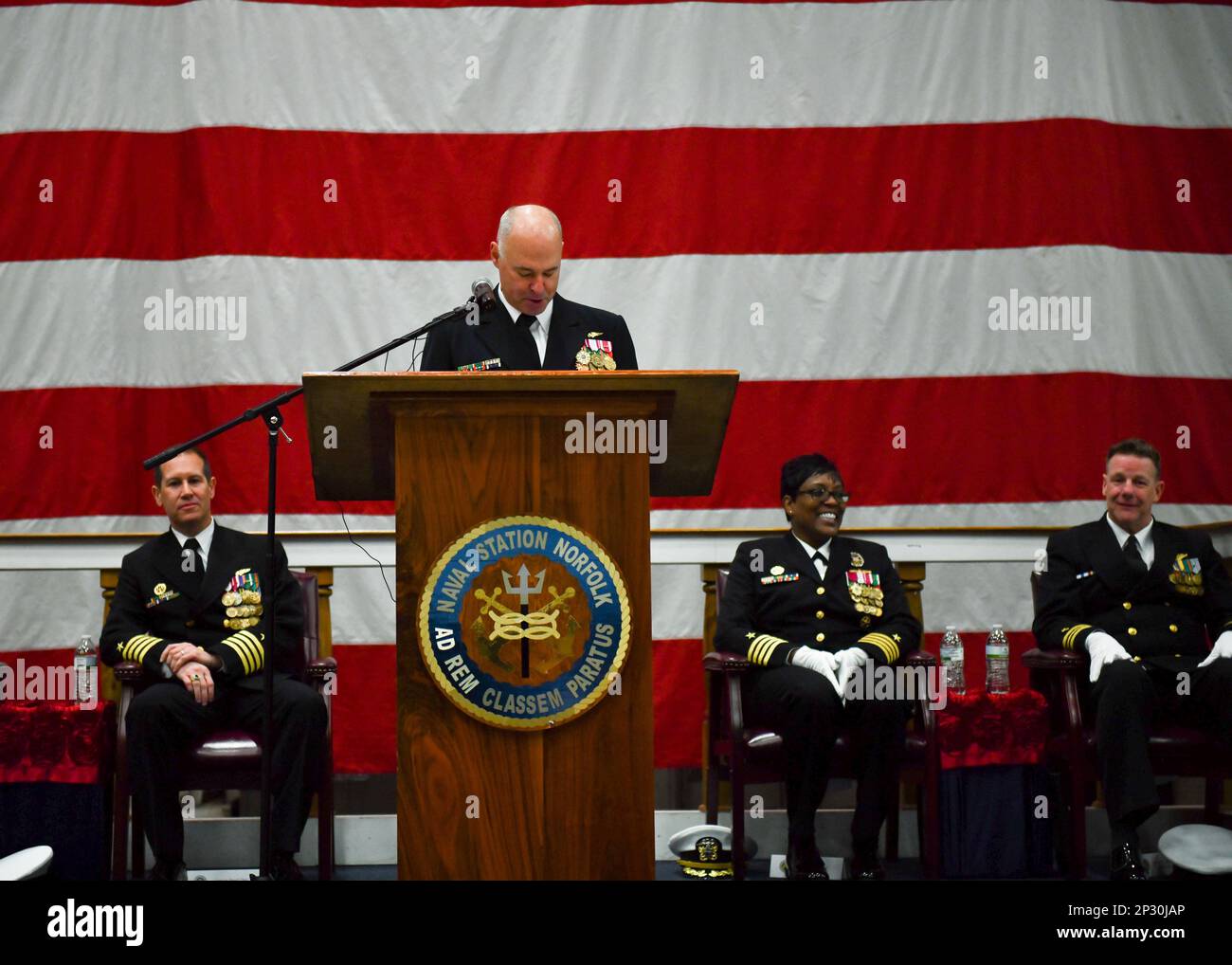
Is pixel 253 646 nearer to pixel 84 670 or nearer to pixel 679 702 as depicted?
pixel 84 670

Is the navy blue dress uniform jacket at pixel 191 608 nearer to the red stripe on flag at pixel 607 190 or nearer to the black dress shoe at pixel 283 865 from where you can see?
the black dress shoe at pixel 283 865

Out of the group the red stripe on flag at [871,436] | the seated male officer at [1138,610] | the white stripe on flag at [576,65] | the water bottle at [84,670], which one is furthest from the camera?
the white stripe on flag at [576,65]

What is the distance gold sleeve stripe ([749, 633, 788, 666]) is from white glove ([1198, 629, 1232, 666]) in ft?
3.92

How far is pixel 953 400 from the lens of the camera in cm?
500

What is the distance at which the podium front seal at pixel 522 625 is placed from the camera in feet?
8.24

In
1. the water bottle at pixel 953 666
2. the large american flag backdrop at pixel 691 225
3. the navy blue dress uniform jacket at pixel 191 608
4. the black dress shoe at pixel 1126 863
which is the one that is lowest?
the black dress shoe at pixel 1126 863

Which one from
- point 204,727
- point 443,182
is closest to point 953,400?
point 443,182

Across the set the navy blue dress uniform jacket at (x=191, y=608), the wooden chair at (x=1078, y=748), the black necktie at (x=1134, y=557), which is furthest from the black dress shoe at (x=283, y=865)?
the black necktie at (x=1134, y=557)

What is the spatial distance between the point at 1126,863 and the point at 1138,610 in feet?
2.77

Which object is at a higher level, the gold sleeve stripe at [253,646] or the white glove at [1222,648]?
the gold sleeve stripe at [253,646]

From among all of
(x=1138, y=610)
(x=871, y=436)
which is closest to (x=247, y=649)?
(x=871, y=436)

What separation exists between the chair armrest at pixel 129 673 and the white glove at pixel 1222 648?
2.98 meters

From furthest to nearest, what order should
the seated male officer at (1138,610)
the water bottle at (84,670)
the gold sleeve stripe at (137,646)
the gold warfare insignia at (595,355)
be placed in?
1. the water bottle at (84,670)
2. the gold sleeve stripe at (137,646)
3. the seated male officer at (1138,610)
4. the gold warfare insignia at (595,355)

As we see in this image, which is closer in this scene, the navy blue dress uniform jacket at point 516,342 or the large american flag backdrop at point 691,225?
the navy blue dress uniform jacket at point 516,342
